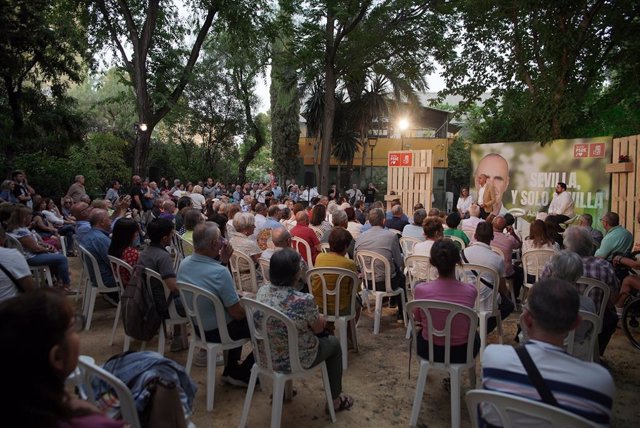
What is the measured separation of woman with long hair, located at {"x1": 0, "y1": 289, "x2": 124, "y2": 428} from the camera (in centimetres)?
113

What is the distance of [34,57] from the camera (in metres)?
11.9

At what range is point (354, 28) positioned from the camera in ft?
44.8

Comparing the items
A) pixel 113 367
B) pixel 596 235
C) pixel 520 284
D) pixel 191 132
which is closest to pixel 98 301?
pixel 113 367

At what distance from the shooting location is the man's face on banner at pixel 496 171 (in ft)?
38.5

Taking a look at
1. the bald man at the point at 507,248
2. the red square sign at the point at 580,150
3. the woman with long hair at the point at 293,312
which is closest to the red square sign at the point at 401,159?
the red square sign at the point at 580,150

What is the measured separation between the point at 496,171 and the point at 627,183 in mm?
3498

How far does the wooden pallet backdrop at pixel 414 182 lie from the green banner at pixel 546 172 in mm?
1538

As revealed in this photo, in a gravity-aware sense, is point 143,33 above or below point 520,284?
above

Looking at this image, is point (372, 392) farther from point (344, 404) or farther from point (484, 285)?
A: point (484, 285)

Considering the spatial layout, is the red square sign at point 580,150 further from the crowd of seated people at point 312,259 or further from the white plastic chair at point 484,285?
the white plastic chair at point 484,285

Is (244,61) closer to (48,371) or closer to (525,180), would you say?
(525,180)

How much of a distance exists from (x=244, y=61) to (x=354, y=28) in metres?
9.53

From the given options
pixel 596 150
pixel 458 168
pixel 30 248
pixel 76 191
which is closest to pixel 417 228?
pixel 30 248

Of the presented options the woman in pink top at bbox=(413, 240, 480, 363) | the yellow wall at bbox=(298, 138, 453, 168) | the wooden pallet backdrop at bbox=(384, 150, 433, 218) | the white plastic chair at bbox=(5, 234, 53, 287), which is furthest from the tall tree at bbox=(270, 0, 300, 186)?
the woman in pink top at bbox=(413, 240, 480, 363)
